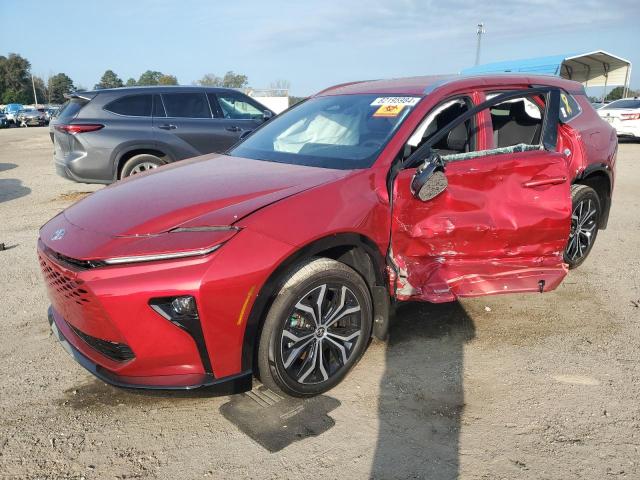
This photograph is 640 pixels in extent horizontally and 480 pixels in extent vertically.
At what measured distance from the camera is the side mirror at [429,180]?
304cm

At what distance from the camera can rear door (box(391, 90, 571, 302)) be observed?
329cm

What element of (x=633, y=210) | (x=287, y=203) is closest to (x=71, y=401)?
(x=287, y=203)

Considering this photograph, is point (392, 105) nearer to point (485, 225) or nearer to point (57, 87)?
point (485, 225)

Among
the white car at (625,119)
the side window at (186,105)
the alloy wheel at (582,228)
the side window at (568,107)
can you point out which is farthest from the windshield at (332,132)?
the white car at (625,119)

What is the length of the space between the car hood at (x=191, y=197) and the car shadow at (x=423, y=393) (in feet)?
4.30

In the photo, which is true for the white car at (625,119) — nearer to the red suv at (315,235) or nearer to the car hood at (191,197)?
the red suv at (315,235)

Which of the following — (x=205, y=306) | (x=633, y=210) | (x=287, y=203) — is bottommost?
(x=633, y=210)

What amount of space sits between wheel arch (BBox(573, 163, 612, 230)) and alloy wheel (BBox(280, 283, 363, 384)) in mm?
2810

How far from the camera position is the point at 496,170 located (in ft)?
11.2

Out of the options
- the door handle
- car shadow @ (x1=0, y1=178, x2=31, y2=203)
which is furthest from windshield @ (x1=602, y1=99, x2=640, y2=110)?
car shadow @ (x1=0, y1=178, x2=31, y2=203)

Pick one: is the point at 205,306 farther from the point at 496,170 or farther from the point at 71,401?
the point at 496,170

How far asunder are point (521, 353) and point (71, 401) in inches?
112

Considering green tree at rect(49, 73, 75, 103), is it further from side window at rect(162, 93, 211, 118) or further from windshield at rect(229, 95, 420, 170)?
windshield at rect(229, 95, 420, 170)

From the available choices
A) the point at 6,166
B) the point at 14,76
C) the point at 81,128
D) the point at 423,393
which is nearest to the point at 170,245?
the point at 423,393
